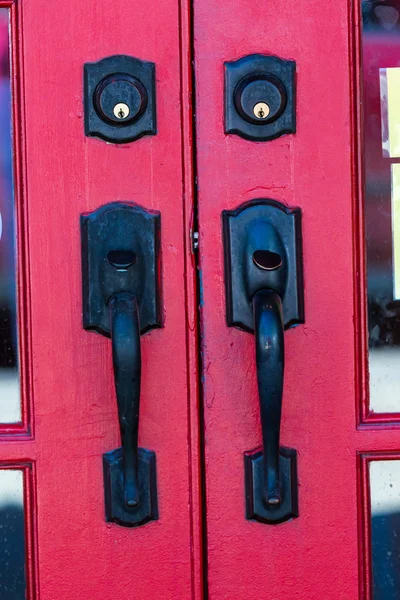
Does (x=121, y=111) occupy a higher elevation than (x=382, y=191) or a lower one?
higher

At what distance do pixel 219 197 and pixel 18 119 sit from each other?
1.05 feet

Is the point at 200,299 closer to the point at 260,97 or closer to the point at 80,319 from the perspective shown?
the point at 80,319

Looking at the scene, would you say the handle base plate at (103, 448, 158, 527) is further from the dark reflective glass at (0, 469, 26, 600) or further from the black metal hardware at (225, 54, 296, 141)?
the black metal hardware at (225, 54, 296, 141)

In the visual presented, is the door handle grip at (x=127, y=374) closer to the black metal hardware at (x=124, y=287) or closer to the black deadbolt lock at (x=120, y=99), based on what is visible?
the black metal hardware at (x=124, y=287)

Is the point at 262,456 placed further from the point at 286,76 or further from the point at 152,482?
the point at 286,76

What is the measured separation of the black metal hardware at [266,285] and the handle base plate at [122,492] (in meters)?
0.14

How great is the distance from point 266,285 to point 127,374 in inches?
9.4

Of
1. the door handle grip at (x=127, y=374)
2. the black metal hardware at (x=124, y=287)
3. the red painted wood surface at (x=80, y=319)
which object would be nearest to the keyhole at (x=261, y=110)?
the red painted wood surface at (x=80, y=319)

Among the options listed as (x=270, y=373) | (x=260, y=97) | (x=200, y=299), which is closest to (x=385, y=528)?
(x=270, y=373)

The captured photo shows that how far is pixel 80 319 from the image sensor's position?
1.06 meters

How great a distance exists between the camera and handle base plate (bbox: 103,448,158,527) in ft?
3.45

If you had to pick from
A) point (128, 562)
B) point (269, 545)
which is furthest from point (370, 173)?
point (128, 562)

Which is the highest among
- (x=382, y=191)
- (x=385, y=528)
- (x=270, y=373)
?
(x=382, y=191)

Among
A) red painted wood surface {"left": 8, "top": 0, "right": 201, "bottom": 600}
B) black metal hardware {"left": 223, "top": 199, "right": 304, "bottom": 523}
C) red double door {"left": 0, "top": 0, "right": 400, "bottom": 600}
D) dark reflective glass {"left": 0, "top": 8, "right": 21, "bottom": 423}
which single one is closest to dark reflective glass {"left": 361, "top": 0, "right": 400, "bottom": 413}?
red double door {"left": 0, "top": 0, "right": 400, "bottom": 600}
